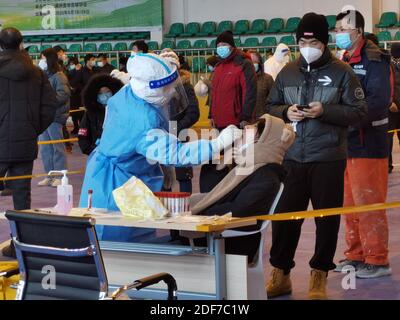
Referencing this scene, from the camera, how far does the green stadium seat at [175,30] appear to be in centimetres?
2195

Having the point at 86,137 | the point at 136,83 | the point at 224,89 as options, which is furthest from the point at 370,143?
the point at 224,89

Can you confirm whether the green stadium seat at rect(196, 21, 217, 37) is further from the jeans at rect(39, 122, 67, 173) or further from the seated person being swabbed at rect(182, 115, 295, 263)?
the seated person being swabbed at rect(182, 115, 295, 263)

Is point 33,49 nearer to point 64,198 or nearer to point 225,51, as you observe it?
point 225,51

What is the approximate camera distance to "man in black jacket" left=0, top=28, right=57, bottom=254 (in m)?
6.89

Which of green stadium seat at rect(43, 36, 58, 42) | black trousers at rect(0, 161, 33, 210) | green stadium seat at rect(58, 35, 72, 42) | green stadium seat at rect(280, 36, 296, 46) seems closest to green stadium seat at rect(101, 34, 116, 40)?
green stadium seat at rect(58, 35, 72, 42)

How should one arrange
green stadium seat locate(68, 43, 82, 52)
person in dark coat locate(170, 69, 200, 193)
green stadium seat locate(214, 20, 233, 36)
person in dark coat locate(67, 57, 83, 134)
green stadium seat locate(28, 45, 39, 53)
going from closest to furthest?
person in dark coat locate(170, 69, 200, 193)
person in dark coat locate(67, 57, 83, 134)
green stadium seat locate(214, 20, 233, 36)
green stadium seat locate(28, 45, 39, 53)
green stadium seat locate(68, 43, 82, 52)

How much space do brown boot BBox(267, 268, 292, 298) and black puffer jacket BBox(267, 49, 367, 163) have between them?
71 cm

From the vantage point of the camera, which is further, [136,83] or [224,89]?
[224,89]

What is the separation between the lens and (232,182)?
4.89 m

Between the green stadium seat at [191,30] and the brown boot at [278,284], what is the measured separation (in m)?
16.5

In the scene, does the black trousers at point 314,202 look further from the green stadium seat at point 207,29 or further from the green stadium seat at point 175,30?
the green stadium seat at point 175,30

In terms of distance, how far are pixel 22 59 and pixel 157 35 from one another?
1560 cm
